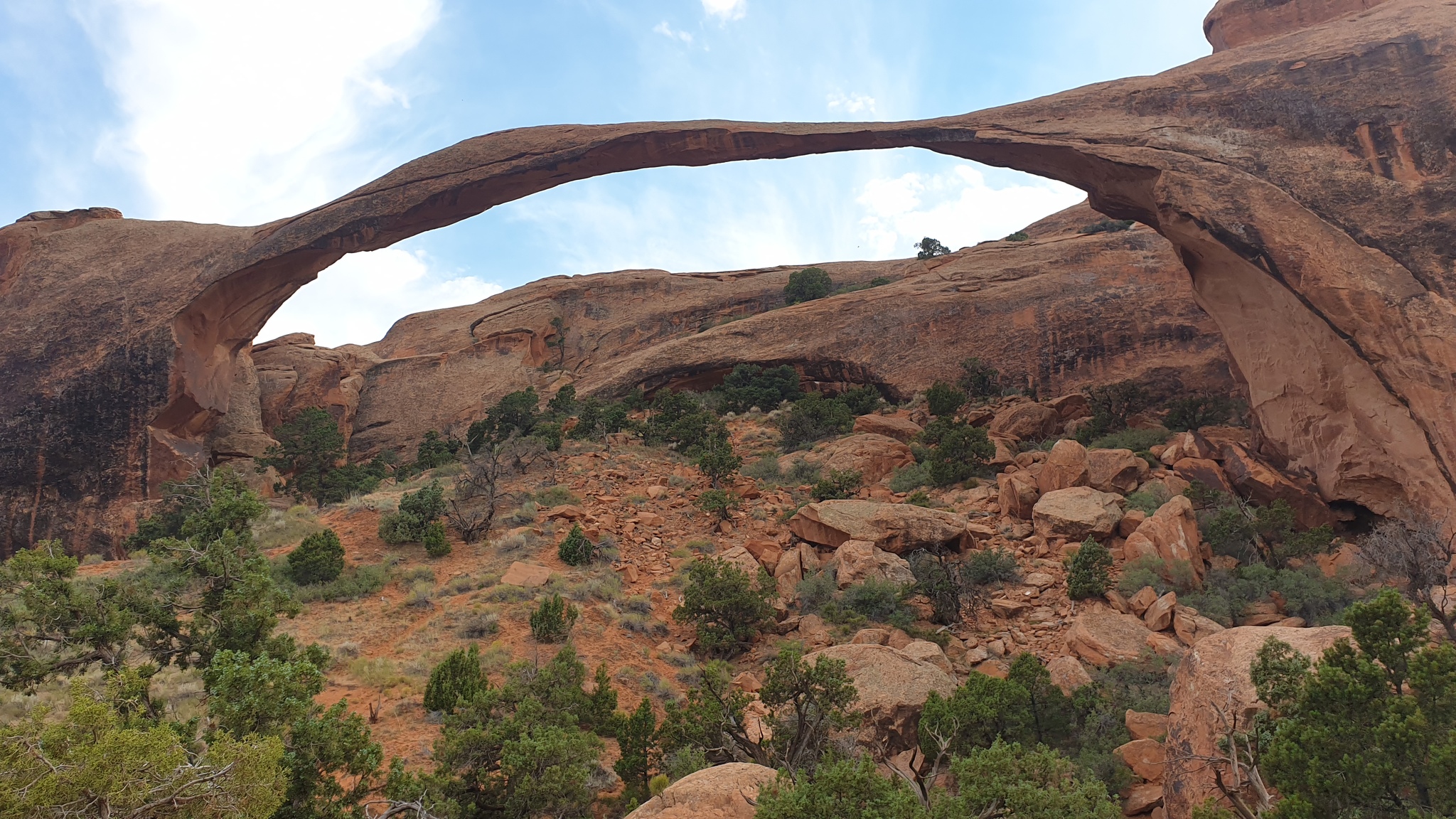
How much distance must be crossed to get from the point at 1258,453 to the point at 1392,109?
6717 millimetres

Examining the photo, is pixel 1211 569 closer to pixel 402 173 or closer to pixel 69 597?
pixel 69 597

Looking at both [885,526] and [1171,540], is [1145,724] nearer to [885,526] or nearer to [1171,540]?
[1171,540]

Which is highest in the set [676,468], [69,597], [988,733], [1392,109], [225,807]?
[1392,109]

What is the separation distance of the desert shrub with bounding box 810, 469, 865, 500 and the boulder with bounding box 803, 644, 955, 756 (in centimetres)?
740

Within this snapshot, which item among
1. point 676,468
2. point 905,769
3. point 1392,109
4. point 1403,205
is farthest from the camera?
point 676,468

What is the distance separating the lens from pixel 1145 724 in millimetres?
9133

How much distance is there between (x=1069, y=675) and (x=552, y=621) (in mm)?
7439

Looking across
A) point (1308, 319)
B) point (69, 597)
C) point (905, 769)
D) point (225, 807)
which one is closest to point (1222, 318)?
point (1308, 319)

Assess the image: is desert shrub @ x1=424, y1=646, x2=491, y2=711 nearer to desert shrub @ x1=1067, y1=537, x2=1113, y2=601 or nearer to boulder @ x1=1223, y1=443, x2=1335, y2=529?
desert shrub @ x1=1067, y1=537, x2=1113, y2=601

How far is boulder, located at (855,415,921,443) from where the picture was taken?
22.4m

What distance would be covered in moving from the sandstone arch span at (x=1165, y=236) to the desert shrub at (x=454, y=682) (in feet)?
47.3

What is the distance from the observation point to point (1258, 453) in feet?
53.9

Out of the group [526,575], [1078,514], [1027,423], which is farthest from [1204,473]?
[526,575]

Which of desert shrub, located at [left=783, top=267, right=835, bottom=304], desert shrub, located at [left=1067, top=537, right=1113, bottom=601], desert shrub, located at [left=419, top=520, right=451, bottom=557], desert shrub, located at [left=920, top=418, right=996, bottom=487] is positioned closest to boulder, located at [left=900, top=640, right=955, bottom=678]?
desert shrub, located at [left=1067, top=537, right=1113, bottom=601]
